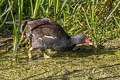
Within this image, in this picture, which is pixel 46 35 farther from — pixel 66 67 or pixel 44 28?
pixel 66 67

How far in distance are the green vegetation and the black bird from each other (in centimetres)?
12

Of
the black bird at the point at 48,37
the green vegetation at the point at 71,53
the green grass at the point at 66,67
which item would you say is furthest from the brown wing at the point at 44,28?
the green grass at the point at 66,67

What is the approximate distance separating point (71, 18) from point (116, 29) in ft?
2.55

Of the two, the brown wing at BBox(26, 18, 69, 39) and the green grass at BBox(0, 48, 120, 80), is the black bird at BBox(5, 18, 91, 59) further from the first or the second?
the green grass at BBox(0, 48, 120, 80)

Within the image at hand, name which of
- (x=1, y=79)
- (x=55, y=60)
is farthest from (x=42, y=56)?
(x=1, y=79)

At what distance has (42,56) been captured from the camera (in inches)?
171

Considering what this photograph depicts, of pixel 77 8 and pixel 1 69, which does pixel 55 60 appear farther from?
pixel 77 8

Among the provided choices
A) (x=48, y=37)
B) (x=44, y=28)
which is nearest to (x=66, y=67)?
(x=48, y=37)

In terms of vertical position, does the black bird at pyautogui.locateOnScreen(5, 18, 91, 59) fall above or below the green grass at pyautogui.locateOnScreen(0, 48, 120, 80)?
above

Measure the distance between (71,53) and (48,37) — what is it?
0.44 metres

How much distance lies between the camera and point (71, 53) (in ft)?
14.7

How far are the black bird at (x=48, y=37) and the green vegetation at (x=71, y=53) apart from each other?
12cm

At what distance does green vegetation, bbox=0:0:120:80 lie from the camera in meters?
3.58

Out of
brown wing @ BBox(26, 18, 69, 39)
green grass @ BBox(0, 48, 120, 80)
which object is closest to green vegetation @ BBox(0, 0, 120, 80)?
green grass @ BBox(0, 48, 120, 80)
